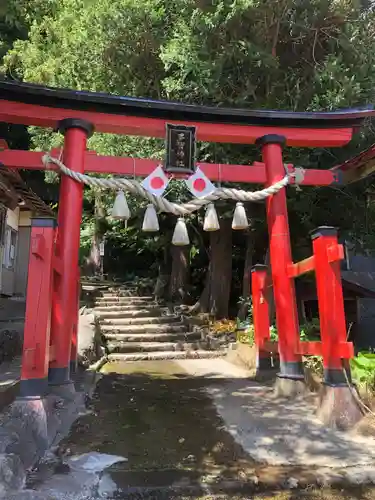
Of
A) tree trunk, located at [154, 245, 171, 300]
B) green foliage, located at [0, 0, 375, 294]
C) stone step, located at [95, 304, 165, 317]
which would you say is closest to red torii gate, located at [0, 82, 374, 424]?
green foliage, located at [0, 0, 375, 294]

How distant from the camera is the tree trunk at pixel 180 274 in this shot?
59.4 feet

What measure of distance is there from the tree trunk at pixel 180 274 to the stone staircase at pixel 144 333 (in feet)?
3.37

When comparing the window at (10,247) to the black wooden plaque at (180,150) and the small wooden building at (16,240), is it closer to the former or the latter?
the small wooden building at (16,240)

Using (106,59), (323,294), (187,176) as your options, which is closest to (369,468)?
(323,294)

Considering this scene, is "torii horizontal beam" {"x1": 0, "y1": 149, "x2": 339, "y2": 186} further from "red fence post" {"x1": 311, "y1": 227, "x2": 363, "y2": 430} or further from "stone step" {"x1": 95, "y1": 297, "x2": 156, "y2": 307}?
"stone step" {"x1": 95, "y1": 297, "x2": 156, "y2": 307}

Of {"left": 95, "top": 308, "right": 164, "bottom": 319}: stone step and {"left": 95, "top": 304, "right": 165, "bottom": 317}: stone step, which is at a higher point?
{"left": 95, "top": 304, "right": 165, "bottom": 317}: stone step

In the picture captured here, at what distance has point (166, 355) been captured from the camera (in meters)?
12.2

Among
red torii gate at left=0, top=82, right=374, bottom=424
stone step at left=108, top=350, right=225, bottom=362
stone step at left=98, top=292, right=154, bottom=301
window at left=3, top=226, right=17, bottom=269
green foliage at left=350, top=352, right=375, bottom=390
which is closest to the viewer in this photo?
green foliage at left=350, top=352, right=375, bottom=390

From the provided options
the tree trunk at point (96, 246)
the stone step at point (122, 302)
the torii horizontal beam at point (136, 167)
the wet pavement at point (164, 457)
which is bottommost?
the wet pavement at point (164, 457)

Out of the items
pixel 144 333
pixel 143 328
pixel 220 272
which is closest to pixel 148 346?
pixel 144 333

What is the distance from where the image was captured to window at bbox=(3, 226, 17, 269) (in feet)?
51.2

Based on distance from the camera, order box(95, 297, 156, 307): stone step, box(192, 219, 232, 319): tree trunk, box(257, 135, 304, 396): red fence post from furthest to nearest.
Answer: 1. box(95, 297, 156, 307): stone step
2. box(192, 219, 232, 319): tree trunk
3. box(257, 135, 304, 396): red fence post

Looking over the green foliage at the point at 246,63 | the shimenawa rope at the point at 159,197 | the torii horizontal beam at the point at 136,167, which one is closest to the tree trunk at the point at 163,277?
the green foliage at the point at 246,63

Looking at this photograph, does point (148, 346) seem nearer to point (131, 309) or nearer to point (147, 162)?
point (131, 309)
